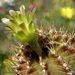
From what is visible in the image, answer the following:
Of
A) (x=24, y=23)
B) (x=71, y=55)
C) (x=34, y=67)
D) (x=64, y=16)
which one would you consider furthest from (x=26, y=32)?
(x=64, y=16)

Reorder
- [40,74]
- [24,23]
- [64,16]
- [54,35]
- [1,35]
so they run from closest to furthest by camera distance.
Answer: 1. [24,23]
2. [40,74]
3. [54,35]
4. [1,35]
5. [64,16]

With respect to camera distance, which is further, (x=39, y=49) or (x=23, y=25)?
(x=39, y=49)

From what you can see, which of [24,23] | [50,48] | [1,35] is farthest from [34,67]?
[1,35]

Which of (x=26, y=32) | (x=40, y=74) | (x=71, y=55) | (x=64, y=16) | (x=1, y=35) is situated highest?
(x=64, y=16)

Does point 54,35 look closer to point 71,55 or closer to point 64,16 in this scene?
point 71,55

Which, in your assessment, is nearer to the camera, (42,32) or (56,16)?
(42,32)

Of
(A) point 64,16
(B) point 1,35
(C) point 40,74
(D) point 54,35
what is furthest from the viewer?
(A) point 64,16

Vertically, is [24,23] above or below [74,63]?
above
